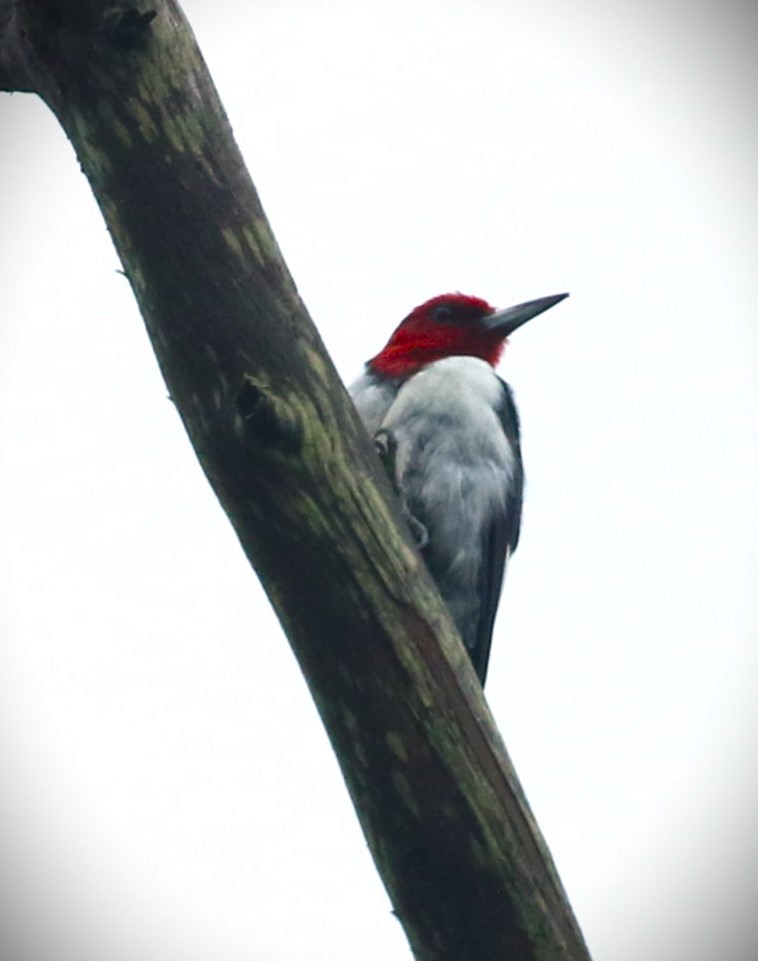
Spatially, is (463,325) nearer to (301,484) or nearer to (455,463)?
(455,463)

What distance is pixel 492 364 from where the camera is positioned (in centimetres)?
522

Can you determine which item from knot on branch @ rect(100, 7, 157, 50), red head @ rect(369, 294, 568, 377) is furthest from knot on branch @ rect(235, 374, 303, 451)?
red head @ rect(369, 294, 568, 377)

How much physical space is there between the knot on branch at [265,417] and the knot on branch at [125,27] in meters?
0.72

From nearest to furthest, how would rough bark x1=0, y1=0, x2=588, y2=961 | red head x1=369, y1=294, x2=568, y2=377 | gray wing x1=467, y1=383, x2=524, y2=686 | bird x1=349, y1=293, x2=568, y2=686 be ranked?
rough bark x1=0, y1=0, x2=588, y2=961 < bird x1=349, y1=293, x2=568, y2=686 < gray wing x1=467, y1=383, x2=524, y2=686 < red head x1=369, y1=294, x2=568, y2=377

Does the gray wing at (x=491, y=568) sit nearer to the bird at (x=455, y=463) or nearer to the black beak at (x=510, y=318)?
the bird at (x=455, y=463)

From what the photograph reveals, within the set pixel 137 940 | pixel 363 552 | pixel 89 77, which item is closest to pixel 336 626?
pixel 363 552

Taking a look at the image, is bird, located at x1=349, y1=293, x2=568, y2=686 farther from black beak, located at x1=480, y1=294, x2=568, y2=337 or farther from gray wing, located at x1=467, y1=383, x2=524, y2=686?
black beak, located at x1=480, y1=294, x2=568, y2=337

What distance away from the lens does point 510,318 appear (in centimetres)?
510

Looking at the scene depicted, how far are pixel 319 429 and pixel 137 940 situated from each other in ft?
83.7

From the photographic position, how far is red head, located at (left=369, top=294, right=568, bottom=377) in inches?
194

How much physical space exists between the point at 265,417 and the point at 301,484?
155 mm

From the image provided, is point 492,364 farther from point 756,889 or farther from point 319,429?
point 756,889

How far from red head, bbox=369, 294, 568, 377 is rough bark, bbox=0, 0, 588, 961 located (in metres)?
2.42

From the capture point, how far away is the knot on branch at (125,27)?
93.2 inches
